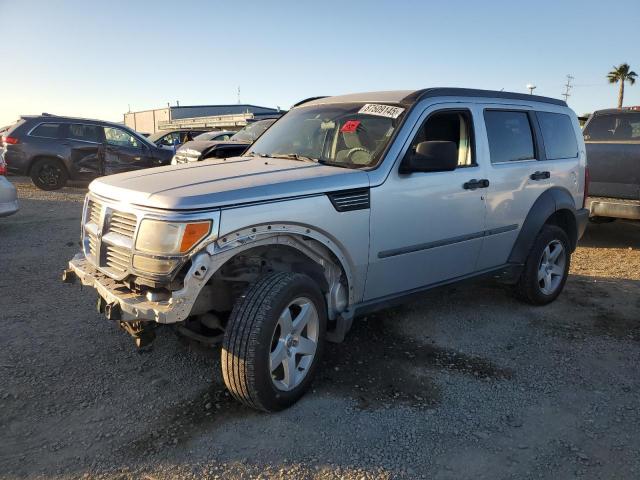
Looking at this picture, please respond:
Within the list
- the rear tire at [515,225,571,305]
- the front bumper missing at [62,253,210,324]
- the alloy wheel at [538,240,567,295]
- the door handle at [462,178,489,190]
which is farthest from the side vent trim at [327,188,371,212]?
the alloy wheel at [538,240,567,295]

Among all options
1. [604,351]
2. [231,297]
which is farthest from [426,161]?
[604,351]

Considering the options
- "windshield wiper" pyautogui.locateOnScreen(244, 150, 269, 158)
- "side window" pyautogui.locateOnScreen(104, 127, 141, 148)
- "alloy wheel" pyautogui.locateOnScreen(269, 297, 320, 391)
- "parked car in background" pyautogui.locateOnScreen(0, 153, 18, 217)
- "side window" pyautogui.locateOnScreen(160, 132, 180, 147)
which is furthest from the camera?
"side window" pyautogui.locateOnScreen(160, 132, 180, 147)

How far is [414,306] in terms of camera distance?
4.93 metres

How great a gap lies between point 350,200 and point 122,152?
10.6 m

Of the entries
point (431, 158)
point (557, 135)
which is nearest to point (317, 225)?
point (431, 158)

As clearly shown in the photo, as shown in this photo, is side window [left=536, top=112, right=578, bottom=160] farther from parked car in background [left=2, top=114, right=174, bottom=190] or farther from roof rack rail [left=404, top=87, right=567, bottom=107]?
parked car in background [left=2, top=114, right=174, bottom=190]

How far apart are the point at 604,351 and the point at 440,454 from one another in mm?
2119

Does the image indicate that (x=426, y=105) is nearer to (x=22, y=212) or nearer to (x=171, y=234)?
(x=171, y=234)

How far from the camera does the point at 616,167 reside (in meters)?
7.33

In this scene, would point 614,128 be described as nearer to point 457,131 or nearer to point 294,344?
point 457,131

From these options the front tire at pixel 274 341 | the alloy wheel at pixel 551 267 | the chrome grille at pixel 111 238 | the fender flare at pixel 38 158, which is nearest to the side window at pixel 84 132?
the fender flare at pixel 38 158

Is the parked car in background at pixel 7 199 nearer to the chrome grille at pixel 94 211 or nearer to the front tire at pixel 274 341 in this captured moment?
the chrome grille at pixel 94 211

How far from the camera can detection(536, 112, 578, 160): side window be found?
4895mm

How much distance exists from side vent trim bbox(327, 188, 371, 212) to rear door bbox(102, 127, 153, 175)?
10312mm
